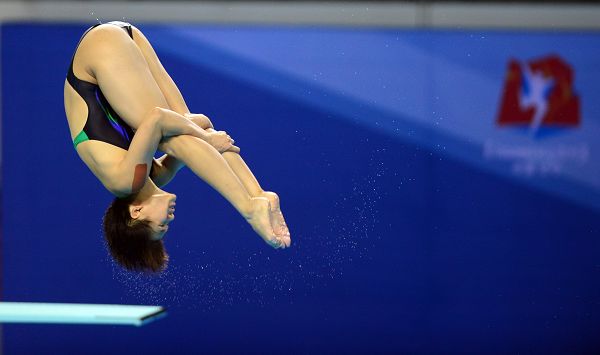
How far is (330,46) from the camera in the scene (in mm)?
7332

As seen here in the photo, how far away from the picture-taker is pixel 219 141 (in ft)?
16.1

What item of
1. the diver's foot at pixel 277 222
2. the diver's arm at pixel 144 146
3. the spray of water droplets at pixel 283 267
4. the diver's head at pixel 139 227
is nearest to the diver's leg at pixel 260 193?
the diver's foot at pixel 277 222

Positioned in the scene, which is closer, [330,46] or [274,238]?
[274,238]

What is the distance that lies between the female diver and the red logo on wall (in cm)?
315

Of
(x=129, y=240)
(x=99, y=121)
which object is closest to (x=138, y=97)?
(x=99, y=121)

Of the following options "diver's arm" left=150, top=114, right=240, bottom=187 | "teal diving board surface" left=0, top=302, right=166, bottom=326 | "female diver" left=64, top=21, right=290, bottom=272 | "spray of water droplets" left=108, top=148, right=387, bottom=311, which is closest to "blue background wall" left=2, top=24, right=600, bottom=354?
"spray of water droplets" left=108, top=148, right=387, bottom=311

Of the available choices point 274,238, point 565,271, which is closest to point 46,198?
point 274,238

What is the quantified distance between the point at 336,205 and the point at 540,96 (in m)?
1.81

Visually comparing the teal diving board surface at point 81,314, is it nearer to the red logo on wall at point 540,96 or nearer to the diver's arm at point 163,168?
the diver's arm at point 163,168

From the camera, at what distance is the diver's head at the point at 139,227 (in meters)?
4.96

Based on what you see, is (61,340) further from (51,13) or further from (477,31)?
(477,31)

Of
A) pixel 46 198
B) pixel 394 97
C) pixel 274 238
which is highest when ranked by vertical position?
pixel 274 238

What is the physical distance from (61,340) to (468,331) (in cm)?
321

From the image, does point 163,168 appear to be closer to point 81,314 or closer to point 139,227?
point 139,227
